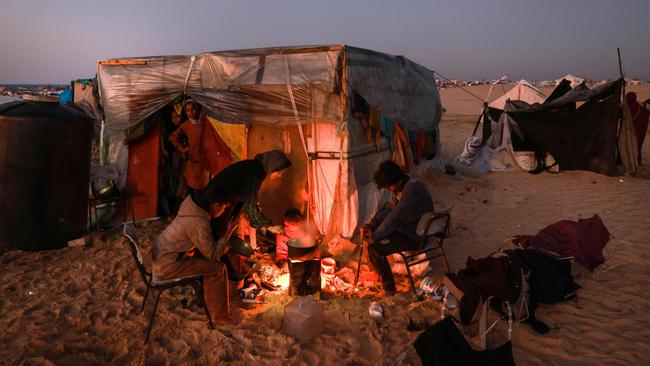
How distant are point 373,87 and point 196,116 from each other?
3044mm

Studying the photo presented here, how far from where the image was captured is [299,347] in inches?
143

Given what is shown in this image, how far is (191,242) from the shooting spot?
3.74 metres

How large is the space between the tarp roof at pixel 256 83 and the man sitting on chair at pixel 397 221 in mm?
1458

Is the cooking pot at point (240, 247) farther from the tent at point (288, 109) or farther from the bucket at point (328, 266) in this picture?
the tent at point (288, 109)

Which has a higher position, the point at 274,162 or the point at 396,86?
the point at 396,86

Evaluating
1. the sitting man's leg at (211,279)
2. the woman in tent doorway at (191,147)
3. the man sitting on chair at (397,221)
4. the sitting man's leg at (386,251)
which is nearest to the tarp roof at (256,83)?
the woman in tent doorway at (191,147)

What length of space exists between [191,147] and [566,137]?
9641 mm

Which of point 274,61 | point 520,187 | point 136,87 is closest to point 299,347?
point 274,61

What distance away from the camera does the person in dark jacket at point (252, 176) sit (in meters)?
5.19

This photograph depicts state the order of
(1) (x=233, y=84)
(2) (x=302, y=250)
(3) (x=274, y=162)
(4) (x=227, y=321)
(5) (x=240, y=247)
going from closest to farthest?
(4) (x=227, y=321) < (2) (x=302, y=250) < (5) (x=240, y=247) < (3) (x=274, y=162) < (1) (x=233, y=84)

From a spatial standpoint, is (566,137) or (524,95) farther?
(524,95)

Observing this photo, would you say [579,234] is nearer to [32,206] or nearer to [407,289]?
[407,289]

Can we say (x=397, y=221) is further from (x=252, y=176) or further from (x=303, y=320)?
(x=252, y=176)

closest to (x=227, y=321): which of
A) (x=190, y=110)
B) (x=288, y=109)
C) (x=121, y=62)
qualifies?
(x=288, y=109)
